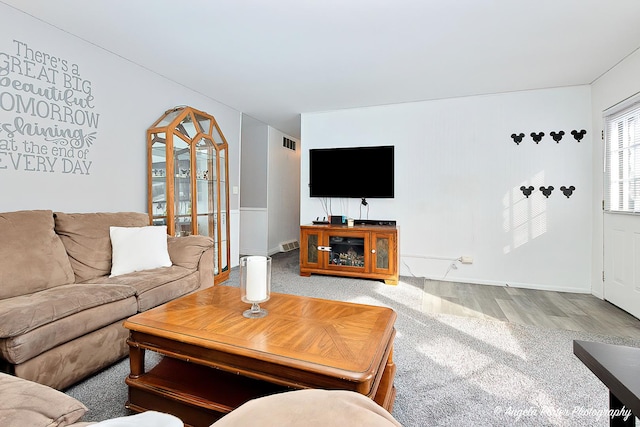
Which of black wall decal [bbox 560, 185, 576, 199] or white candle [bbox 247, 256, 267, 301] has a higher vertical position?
black wall decal [bbox 560, 185, 576, 199]

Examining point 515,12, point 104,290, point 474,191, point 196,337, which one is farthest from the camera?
point 474,191

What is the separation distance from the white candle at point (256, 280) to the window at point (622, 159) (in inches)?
130

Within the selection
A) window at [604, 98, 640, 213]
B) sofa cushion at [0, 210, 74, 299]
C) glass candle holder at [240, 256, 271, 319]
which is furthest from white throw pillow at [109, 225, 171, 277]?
window at [604, 98, 640, 213]

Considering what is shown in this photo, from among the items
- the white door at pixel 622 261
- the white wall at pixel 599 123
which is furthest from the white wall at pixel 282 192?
the white door at pixel 622 261

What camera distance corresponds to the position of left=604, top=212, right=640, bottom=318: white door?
2684 mm

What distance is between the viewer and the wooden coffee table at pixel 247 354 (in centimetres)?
107

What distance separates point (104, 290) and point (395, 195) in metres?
3.38

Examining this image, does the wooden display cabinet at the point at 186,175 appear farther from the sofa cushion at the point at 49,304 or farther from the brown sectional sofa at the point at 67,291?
the sofa cushion at the point at 49,304

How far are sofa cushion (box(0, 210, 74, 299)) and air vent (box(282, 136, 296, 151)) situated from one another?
4.32m

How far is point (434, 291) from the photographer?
11.3 feet

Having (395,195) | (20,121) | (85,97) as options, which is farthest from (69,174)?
(395,195)

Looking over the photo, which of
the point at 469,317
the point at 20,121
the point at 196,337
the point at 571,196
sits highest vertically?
the point at 20,121

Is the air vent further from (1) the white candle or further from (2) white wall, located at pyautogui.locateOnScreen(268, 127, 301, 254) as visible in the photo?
(1) the white candle

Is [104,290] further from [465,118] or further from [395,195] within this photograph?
[465,118]
